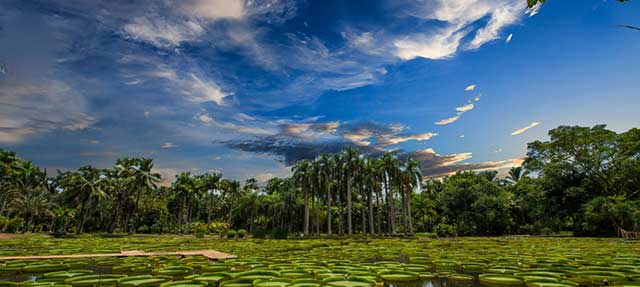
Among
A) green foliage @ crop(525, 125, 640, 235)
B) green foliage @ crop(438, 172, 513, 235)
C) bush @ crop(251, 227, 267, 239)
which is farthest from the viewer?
green foliage @ crop(438, 172, 513, 235)

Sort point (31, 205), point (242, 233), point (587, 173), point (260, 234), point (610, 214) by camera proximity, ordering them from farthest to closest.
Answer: point (31, 205) < point (242, 233) < point (260, 234) < point (587, 173) < point (610, 214)

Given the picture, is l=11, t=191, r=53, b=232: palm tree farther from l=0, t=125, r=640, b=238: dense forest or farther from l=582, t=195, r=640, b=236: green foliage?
l=582, t=195, r=640, b=236: green foliage

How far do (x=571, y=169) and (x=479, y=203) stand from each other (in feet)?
44.2

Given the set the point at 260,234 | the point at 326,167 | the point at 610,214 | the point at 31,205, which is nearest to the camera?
the point at 610,214

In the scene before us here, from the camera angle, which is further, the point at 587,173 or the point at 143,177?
the point at 143,177

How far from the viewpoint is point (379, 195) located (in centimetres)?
5006

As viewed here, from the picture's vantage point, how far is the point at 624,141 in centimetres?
2958

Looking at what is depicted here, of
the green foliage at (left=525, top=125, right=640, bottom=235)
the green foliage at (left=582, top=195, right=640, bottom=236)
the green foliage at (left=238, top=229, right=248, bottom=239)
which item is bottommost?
the green foliage at (left=238, top=229, right=248, bottom=239)

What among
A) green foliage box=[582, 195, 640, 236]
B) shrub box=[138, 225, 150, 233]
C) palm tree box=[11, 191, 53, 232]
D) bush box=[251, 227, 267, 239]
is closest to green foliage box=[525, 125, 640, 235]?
green foliage box=[582, 195, 640, 236]

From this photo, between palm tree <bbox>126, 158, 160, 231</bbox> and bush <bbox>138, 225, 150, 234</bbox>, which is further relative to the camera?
bush <bbox>138, 225, 150, 234</bbox>

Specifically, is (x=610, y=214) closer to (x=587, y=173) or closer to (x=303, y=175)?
(x=587, y=173)

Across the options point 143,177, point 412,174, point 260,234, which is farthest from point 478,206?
point 143,177

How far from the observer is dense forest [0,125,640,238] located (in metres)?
29.9

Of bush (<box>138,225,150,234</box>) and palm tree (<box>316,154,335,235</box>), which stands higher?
palm tree (<box>316,154,335,235</box>)
